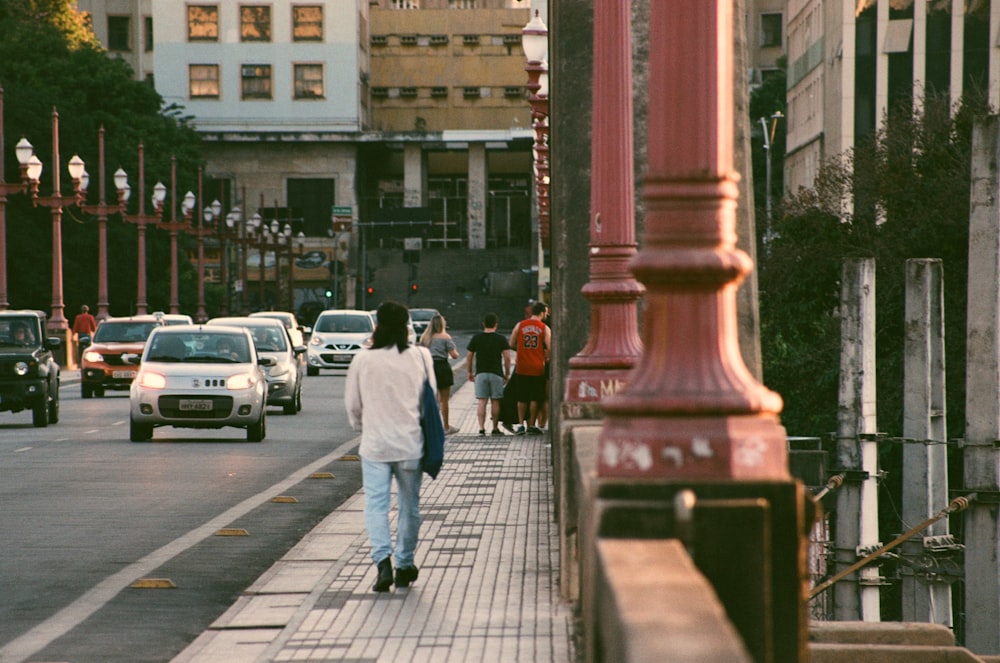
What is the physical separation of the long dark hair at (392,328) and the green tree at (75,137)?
5803cm

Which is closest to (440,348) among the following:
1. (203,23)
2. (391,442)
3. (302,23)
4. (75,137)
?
(391,442)

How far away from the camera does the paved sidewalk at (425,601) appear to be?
875cm

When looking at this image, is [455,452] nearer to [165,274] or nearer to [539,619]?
[539,619]

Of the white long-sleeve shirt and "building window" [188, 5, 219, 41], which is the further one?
"building window" [188, 5, 219, 41]

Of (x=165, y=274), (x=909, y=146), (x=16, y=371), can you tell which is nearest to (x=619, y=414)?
(x=16, y=371)

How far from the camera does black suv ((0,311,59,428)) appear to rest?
27453 millimetres

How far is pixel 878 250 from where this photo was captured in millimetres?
43750

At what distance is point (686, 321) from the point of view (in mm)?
5289

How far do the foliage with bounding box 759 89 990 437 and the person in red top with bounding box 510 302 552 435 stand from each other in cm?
1328

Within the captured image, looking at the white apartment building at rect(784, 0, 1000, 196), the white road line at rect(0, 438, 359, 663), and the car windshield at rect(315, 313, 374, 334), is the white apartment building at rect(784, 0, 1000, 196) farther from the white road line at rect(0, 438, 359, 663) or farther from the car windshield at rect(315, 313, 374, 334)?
the white road line at rect(0, 438, 359, 663)

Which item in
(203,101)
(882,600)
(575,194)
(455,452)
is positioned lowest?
(882,600)

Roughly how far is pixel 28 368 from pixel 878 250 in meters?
22.7

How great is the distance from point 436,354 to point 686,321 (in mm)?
20386

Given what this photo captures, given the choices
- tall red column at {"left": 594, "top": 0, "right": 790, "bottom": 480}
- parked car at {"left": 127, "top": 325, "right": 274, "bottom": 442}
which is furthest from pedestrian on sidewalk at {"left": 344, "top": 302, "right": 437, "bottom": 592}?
parked car at {"left": 127, "top": 325, "right": 274, "bottom": 442}
